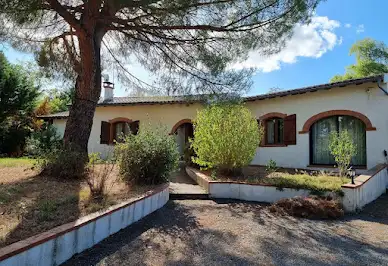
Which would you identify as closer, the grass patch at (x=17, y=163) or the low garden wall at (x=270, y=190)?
the low garden wall at (x=270, y=190)

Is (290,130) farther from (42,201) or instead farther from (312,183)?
(42,201)

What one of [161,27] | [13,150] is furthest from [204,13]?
[13,150]

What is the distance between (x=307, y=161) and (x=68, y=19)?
32.7ft

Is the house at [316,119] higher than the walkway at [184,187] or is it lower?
higher

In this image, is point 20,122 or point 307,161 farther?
point 20,122

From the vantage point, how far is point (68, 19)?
8.70 meters

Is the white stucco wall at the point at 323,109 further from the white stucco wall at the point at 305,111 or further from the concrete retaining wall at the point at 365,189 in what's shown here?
the concrete retaining wall at the point at 365,189

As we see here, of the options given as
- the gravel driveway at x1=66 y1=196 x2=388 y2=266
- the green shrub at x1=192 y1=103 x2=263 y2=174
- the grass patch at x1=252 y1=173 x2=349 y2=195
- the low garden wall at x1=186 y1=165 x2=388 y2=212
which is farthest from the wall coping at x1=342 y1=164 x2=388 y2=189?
the green shrub at x1=192 y1=103 x2=263 y2=174

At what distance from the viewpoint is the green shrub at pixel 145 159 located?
759 centimetres

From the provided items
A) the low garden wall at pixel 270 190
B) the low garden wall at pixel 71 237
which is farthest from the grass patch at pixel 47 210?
the low garden wall at pixel 270 190

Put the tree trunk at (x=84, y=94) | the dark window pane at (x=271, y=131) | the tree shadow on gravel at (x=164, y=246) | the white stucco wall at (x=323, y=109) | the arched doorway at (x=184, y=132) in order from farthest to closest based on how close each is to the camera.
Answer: the arched doorway at (x=184, y=132) → the dark window pane at (x=271, y=131) → the white stucco wall at (x=323, y=109) → the tree trunk at (x=84, y=94) → the tree shadow on gravel at (x=164, y=246)

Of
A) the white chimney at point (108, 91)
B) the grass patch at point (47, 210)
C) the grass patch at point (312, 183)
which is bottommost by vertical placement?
the grass patch at point (47, 210)

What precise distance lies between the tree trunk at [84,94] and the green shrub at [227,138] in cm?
368

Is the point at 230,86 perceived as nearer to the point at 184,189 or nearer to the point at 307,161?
the point at 184,189
